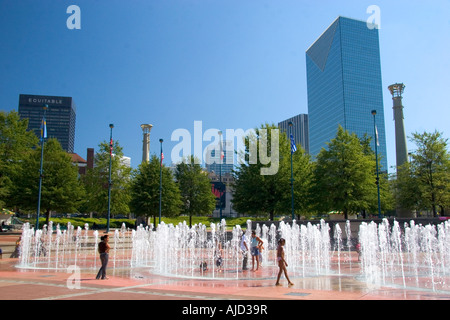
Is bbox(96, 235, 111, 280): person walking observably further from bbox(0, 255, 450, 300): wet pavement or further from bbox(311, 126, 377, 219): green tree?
bbox(311, 126, 377, 219): green tree

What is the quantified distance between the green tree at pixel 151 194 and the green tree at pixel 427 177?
25573 millimetres

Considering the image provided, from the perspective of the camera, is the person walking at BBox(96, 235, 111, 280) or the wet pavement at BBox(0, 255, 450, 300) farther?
the person walking at BBox(96, 235, 111, 280)

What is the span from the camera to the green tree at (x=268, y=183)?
3603 centimetres

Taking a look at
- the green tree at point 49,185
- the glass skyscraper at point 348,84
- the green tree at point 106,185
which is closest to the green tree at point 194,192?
the green tree at point 106,185

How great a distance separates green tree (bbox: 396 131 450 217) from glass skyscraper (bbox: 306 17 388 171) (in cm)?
12179

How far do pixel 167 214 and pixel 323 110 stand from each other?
137300mm

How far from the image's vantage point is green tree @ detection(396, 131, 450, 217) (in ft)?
111

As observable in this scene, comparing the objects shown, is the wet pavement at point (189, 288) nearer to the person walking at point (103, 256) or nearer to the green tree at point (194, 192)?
the person walking at point (103, 256)

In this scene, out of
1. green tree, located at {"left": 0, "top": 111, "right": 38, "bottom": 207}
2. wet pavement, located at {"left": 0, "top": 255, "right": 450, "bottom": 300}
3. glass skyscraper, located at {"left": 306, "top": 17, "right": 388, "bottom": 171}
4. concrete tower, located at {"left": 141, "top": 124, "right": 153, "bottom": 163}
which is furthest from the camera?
glass skyscraper, located at {"left": 306, "top": 17, "right": 388, "bottom": 171}

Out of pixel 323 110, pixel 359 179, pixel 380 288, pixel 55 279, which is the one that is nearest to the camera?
pixel 380 288

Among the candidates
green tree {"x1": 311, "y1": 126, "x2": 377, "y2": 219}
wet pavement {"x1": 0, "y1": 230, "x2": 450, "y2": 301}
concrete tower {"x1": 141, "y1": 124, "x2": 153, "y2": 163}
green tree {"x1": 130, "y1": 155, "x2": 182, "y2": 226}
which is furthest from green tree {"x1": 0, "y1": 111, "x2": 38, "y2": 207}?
green tree {"x1": 311, "y1": 126, "x2": 377, "y2": 219}

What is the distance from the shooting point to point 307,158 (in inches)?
1565
